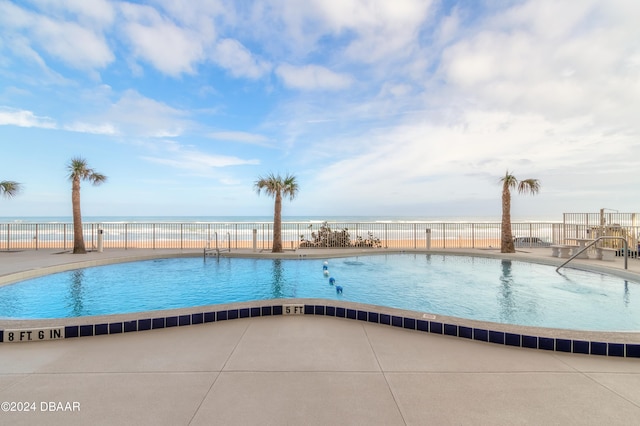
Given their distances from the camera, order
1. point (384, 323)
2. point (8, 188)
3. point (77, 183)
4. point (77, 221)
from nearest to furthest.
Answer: point (384, 323) < point (77, 221) < point (77, 183) < point (8, 188)

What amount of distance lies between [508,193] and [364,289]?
24.6 feet

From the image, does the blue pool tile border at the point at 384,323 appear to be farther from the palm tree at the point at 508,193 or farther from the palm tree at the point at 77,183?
the palm tree at the point at 77,183

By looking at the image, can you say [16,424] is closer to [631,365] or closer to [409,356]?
[409,356]

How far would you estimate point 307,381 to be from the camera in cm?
215

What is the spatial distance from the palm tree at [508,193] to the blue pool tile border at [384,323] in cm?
826

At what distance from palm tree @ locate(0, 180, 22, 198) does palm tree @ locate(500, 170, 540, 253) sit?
18.0 metres

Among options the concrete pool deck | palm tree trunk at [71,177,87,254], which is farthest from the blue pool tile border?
palm tree trunk at [71,177,87,254]

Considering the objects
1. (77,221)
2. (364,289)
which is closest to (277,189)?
(364,289)

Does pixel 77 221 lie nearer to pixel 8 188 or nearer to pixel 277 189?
pixel 8 188

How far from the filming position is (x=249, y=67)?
11320 millimetres

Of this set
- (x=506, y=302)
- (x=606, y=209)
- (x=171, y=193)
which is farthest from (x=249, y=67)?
(x=171, y=193)

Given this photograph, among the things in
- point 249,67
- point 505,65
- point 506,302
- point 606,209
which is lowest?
point 506,302

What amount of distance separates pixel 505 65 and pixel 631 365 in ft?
30.8

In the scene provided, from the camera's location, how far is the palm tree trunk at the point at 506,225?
10.1 metres
